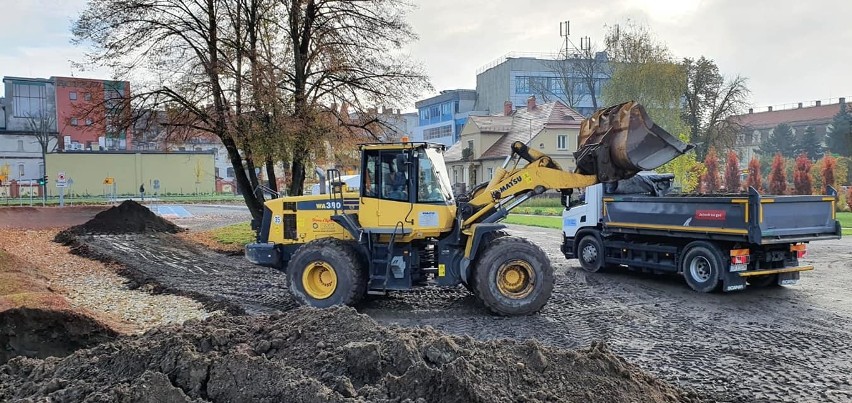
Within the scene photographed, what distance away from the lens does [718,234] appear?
36.7ft

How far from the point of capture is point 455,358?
5.55 metres

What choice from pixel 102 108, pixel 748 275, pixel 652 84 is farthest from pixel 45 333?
pixel 652 84

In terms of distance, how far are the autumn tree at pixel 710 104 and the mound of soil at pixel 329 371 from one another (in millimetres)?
44312

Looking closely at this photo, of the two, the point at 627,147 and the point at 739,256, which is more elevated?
the point at 627,147

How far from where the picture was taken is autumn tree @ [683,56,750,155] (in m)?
46.0

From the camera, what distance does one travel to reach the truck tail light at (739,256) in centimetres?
1098

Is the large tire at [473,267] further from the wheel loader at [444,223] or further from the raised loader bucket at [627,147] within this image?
the raised loader bucket at [627,147]

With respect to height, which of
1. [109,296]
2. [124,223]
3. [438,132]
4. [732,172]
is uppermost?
[438,132]

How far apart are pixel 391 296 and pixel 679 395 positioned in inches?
248

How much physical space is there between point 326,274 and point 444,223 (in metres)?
2.03

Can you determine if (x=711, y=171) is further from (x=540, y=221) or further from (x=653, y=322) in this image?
(x=653, y=322)

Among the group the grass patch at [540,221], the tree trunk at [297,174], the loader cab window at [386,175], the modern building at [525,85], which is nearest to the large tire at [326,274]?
the loader cab window at [386,175]

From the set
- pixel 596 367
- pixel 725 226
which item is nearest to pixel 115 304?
pixel 596 367

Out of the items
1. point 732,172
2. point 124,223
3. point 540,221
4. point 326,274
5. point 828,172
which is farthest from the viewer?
point 732,172
